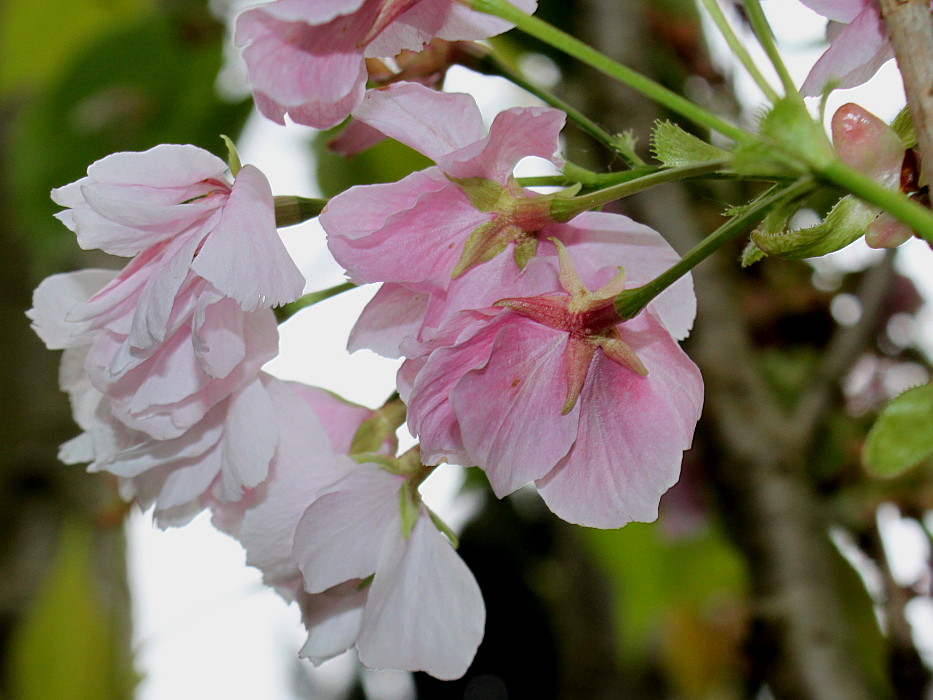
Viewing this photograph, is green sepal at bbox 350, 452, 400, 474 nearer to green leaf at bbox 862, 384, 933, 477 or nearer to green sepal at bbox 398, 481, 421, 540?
green sepal at bbox 398, 481, 421, 540

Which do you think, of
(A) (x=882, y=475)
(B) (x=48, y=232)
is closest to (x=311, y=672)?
(B) (x=48, y=232)

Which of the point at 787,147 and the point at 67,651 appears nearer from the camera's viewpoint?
the point at 787,147

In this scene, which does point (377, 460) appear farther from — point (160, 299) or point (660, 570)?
point (660, 570)

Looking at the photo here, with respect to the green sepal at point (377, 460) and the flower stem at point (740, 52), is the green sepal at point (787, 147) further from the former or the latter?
the green sepal at point (377, 460)

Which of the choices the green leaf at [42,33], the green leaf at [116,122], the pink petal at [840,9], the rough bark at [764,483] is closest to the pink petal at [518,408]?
the pink petal at [840,9]

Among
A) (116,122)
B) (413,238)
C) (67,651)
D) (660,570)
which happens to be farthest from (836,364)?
(67,651)

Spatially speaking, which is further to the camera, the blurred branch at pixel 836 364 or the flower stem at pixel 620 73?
the blurred branch at pixel 836 364
